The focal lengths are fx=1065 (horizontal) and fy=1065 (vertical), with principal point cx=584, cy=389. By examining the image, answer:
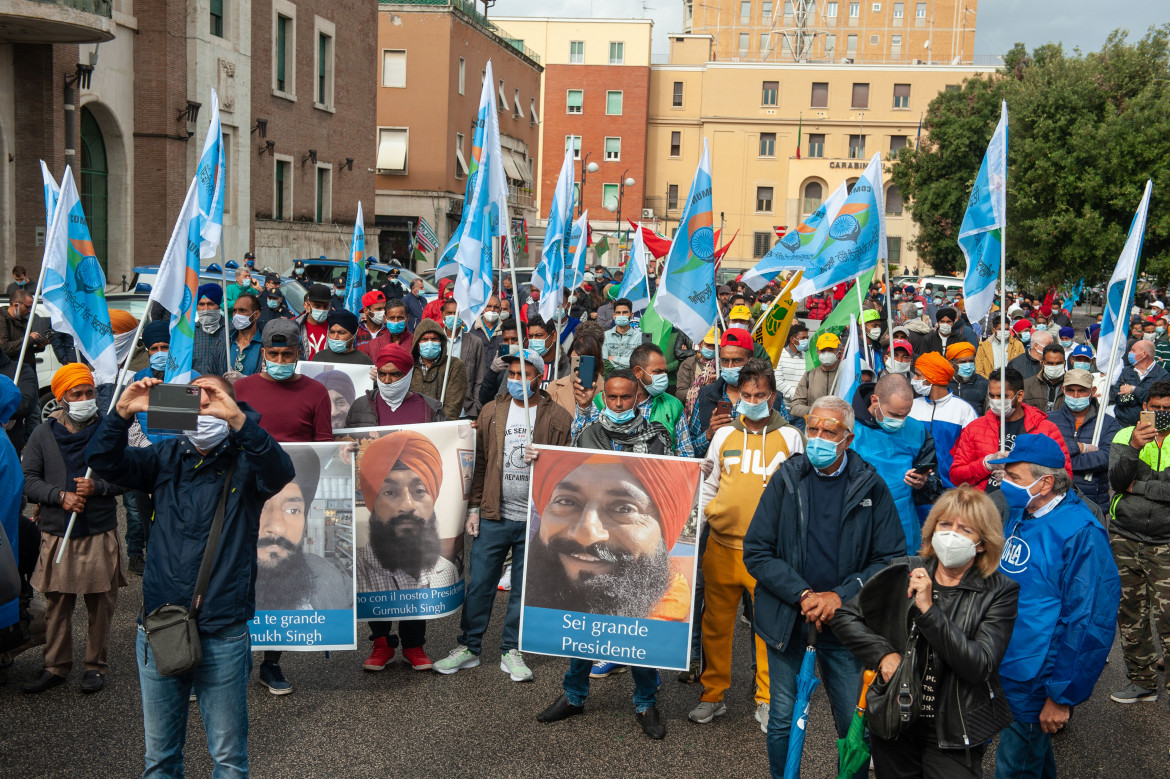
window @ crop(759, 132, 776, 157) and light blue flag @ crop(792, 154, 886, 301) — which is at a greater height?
window @ crop(759, 132, 776, 157)

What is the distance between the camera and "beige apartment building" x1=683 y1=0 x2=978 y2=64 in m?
88.6

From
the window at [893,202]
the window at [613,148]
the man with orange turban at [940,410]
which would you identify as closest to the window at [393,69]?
the window at [613,148]

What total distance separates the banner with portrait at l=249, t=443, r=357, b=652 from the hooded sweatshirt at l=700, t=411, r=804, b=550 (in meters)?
2.05

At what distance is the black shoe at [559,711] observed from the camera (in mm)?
5730

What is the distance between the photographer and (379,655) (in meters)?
6.42

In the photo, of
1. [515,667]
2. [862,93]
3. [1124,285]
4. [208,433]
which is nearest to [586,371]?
[515,667]

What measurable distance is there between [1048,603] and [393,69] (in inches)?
1831

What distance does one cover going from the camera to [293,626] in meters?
5.84

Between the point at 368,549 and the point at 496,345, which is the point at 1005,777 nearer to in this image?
the point at 368,549

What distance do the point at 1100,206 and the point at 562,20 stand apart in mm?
59230

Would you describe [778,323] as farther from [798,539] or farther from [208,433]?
[208,433]

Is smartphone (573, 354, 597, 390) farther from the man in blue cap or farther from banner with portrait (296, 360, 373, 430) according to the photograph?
the man in blue cap

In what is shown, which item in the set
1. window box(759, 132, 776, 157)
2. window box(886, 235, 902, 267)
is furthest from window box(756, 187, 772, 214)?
window box(886, 235, 902, 267)

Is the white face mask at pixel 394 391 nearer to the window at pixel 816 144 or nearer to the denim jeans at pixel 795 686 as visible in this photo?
the denim jeans at pixel 795 686
